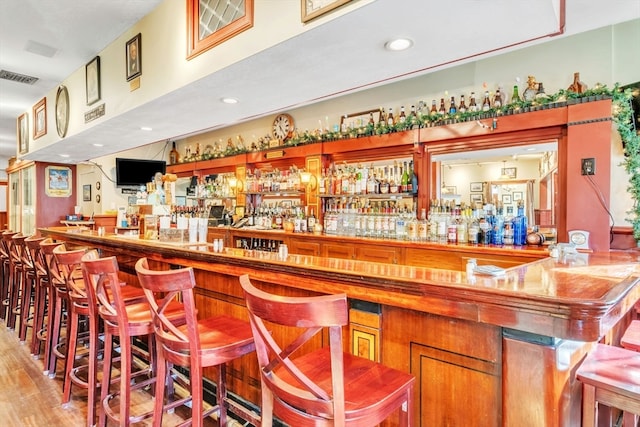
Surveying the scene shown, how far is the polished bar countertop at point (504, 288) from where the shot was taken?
109cm

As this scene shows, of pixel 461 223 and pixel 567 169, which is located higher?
pixel 567 169

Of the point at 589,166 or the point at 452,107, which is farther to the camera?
the point at 452,107

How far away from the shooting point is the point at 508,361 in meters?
1.27

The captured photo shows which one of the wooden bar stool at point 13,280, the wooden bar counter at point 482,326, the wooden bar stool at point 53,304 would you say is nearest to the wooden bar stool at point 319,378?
the wooden bar counter at point 482,326

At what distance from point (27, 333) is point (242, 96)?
11.8ft

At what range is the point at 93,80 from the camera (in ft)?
12.9

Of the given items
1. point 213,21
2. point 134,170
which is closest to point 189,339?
point 213,21

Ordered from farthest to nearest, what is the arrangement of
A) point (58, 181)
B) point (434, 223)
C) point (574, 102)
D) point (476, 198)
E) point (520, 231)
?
point (58, 181) → point (476, 198) → point (434, 223) → point (520, 231) → point (574, 102)

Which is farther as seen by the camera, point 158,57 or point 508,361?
point 158,57

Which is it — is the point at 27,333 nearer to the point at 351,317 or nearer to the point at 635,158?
the point at 351,317

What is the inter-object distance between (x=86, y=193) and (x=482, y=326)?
8.79 meters

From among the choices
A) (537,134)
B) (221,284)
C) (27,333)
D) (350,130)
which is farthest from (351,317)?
(27,333)

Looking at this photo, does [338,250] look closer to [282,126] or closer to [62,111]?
[282,126]

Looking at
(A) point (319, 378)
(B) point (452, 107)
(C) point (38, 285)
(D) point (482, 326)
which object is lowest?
(C) point (38, 285)
